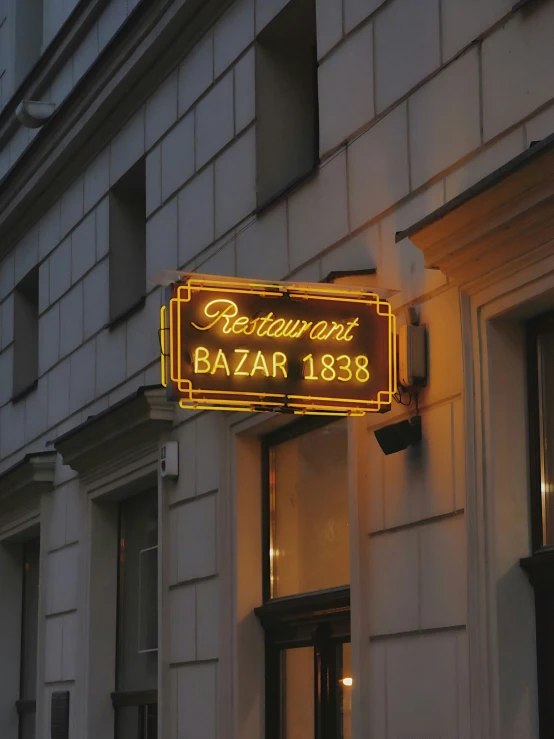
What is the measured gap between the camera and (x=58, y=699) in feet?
41.1

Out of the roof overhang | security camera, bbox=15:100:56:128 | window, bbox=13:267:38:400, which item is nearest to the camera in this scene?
the roof overhang

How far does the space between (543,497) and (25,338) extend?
9.42 metres

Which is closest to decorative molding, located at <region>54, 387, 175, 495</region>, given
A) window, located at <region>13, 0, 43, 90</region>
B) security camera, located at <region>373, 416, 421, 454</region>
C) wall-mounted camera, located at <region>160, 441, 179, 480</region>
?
wall-mounted camera, located at <region>160, 441, 179, 480</region>

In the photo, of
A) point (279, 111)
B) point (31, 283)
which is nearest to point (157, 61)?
point (279, 111)

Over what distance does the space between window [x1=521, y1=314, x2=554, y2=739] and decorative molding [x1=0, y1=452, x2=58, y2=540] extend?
7191mm

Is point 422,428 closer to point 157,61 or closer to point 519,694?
point 519,694

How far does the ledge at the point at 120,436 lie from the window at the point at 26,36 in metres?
5.17

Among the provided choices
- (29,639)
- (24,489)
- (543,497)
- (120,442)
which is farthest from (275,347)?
(29,639)

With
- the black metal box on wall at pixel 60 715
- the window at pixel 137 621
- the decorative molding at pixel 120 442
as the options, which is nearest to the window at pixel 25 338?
the decorative molding at pixel 120 442

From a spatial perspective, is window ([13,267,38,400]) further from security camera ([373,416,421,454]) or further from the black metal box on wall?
security camera ([373,416,421,454])

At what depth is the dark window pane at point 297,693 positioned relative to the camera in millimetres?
8898

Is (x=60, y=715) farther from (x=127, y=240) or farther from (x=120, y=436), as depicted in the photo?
(x=127, y=240)

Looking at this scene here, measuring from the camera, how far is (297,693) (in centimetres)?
909

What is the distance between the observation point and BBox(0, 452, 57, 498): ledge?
13.4m
